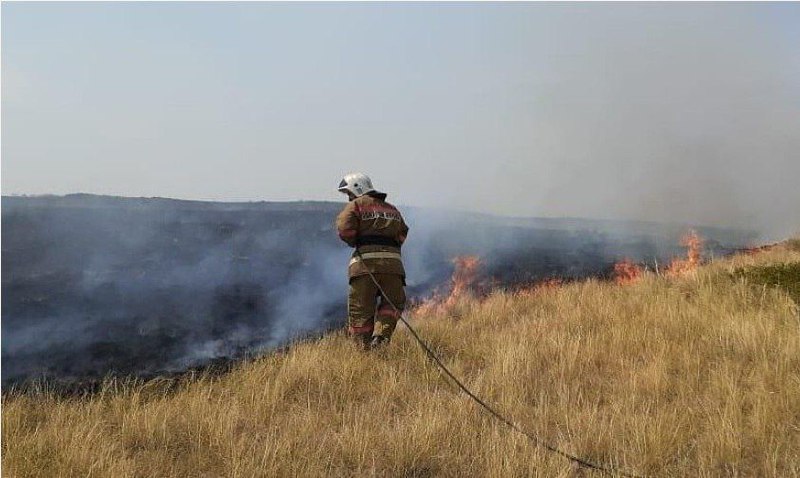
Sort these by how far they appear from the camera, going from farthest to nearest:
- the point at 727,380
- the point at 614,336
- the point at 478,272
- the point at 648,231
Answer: the point at 648,231 < the point at 478,272 < the point at 614,336 < the point at 727,380

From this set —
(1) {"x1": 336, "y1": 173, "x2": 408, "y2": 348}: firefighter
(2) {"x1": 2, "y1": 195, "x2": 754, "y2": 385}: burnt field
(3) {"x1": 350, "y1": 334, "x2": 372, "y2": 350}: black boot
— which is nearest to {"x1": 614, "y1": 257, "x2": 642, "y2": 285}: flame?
(2) {"x1": 2, "y1": 195, "x2": 754, "y2": 385}: burnt field

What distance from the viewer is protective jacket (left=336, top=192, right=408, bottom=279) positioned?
6.06 metres

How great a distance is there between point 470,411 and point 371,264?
2.28 meters

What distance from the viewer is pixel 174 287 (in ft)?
41.9

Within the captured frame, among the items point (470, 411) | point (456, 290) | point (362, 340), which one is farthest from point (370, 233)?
point (456, 290)

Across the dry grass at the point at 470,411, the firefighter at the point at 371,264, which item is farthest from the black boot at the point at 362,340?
the dry grass at the point at 470,411

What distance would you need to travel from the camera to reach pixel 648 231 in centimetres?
4828

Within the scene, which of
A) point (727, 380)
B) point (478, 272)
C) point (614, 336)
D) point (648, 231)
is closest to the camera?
point (727, 380)

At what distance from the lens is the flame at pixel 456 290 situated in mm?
9047

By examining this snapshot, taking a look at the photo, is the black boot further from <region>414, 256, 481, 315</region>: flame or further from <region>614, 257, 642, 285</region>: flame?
<region>614, 257, 642, 285</region>: flame

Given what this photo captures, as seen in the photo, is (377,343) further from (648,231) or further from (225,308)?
(648,231)

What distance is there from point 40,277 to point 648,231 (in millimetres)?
46157

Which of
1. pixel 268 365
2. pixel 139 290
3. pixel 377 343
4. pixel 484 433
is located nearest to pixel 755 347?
pixel 484 433

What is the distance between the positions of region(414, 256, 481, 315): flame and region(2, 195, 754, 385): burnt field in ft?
1.95
